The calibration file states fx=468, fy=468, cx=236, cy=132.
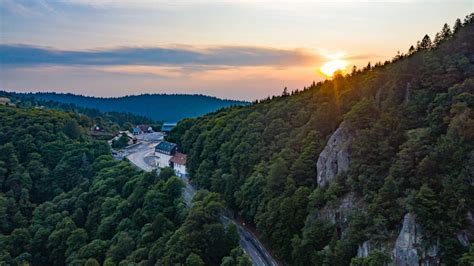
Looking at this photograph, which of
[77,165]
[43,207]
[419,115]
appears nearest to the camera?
[419,115]

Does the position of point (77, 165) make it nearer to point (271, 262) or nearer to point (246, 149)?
point (246, 149)

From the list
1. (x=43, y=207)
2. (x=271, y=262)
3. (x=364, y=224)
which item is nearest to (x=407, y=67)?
(x=364, y=224)

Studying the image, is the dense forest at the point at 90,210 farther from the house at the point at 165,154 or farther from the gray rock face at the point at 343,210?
the house at the point at 165,154

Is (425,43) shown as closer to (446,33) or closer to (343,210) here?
(446,33)

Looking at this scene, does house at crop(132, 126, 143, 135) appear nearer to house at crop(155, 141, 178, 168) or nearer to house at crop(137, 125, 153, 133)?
house at crop(137, 125, 153, 133)

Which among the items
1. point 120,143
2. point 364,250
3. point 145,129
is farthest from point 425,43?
point 145,129

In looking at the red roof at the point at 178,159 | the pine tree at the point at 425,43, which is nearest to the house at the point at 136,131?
the red roof at the point at 178,159

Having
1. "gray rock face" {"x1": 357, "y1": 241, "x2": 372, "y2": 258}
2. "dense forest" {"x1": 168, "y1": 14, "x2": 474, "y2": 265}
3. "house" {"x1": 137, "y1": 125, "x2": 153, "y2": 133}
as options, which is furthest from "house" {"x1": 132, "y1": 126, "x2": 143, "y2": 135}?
"gray rock face" {"x1": 357, "y1": 241, "x2": 372, "y2": 258}
